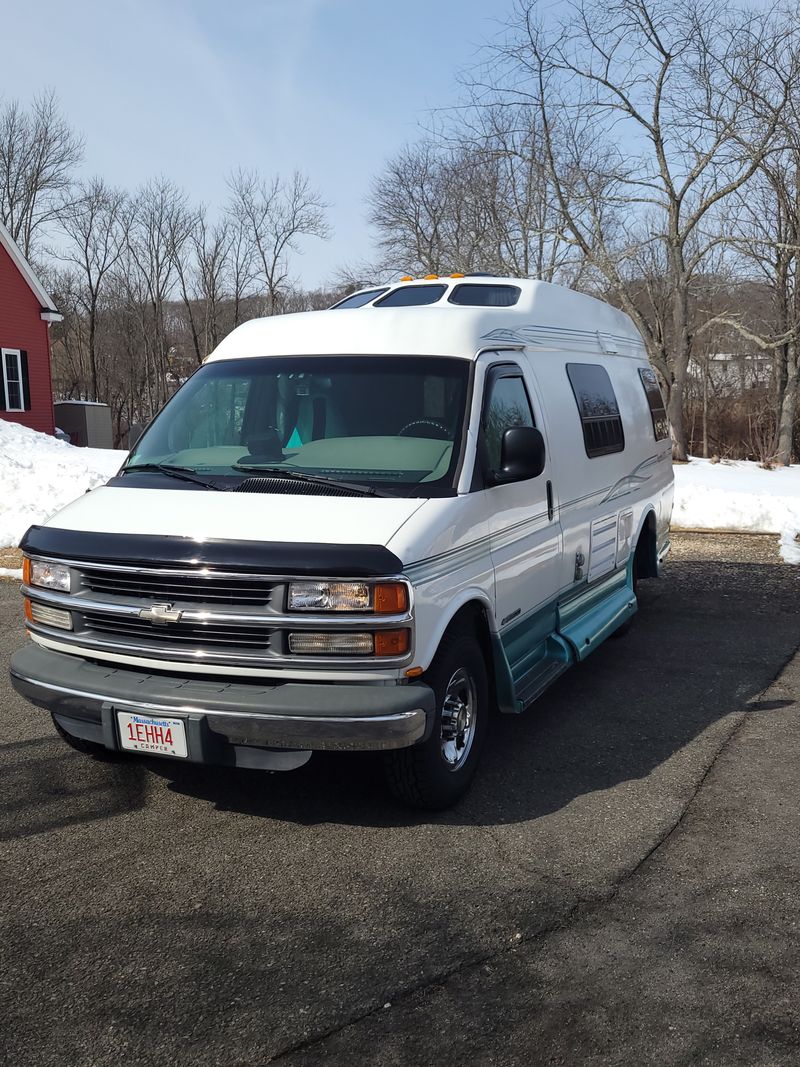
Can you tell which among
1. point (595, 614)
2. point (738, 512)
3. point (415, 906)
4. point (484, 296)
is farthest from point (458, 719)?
point (738, 512)

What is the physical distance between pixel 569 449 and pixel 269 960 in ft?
11.9

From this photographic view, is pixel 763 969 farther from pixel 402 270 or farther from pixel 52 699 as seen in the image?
pixel 402 270

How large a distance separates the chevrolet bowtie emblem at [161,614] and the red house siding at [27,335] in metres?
26.2

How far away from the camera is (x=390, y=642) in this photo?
3.84 metres

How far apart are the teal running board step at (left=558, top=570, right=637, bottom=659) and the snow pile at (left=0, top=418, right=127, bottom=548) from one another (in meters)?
8.44

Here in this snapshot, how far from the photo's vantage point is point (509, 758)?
202 inches

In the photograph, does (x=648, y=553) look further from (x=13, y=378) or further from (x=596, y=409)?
(x=13, y=378)

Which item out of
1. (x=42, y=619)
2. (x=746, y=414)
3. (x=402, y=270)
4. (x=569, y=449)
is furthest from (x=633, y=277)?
(x=42, y=619)

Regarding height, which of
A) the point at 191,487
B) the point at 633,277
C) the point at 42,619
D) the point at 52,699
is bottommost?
the point at 52,699

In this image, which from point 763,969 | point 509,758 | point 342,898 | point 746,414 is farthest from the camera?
point 746,414

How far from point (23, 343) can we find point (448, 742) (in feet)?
92.7

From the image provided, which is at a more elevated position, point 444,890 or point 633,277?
point 633,277

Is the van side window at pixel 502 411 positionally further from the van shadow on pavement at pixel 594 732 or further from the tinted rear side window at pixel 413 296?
A: the van shadow on pavement at pixel 594 732

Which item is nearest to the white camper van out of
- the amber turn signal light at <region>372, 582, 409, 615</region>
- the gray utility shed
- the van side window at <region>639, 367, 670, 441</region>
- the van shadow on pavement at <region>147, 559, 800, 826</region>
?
the amber turn signal light at <region>372, 582, 409, 615</region>
